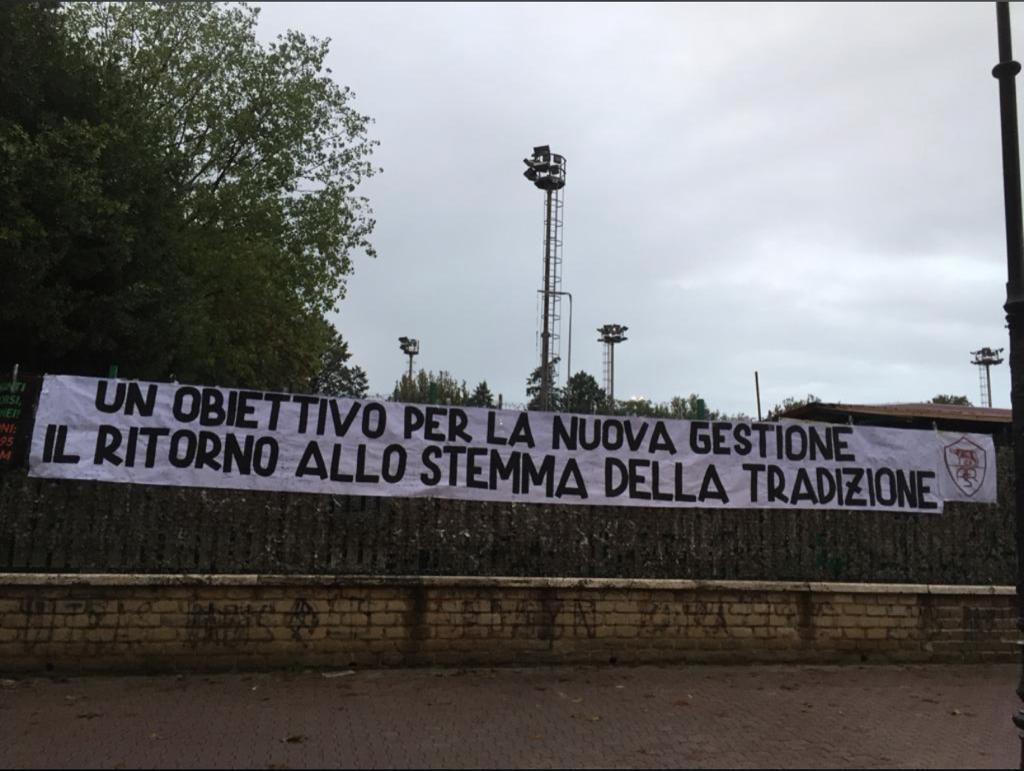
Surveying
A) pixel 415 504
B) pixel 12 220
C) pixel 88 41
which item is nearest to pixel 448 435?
pixel 415 504

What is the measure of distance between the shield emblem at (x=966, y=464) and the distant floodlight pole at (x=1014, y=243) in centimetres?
326

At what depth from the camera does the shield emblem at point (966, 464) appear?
820cm

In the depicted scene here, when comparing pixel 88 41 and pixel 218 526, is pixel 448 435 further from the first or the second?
pixel 88 41

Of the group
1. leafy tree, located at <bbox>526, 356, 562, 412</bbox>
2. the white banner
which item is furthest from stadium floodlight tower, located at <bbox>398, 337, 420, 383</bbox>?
the white banner

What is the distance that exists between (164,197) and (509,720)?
12.0 meters

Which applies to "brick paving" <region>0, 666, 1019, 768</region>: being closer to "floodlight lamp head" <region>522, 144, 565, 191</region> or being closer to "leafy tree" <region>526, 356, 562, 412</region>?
"leafy tree" <region>526, 356, 562, 412</region>

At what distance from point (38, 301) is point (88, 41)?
6943 millimetres

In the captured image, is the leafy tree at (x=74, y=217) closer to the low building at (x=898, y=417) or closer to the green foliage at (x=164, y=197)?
the green foliage at (x=164, y=197)

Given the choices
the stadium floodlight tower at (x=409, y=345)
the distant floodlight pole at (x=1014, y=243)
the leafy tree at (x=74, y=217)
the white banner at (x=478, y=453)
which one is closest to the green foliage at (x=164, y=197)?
the leafy tree at (x=74, y=217)

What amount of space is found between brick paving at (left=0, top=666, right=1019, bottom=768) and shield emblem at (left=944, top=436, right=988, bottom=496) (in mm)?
2213

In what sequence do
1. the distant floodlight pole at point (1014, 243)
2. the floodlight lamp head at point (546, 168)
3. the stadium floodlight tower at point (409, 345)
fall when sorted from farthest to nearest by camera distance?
the stadium floodlight tower at point (409, 345), the floodlight lamp head at point (546, 168), the distant floodlight pole at point (1014, 243)

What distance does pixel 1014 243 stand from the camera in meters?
5.16

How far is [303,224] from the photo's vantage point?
2027cm

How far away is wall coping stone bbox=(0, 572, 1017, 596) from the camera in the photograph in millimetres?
6105
